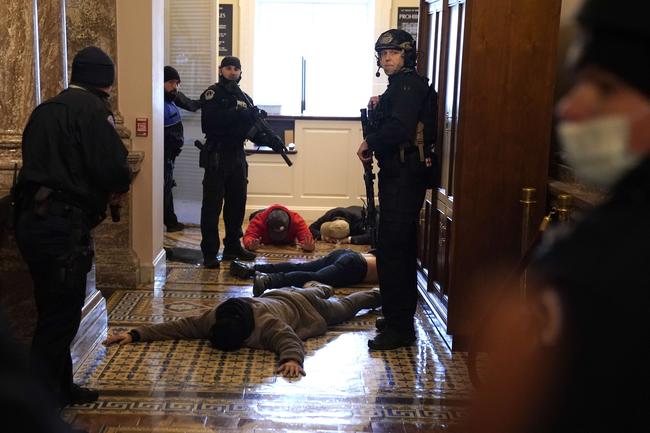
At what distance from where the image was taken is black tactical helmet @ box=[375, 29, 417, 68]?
13.5ft

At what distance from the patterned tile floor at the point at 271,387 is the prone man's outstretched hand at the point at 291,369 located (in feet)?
0.14

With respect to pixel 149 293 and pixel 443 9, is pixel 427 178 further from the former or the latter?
pixel 149 293

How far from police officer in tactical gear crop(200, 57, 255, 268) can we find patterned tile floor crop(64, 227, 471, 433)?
1.44 meters

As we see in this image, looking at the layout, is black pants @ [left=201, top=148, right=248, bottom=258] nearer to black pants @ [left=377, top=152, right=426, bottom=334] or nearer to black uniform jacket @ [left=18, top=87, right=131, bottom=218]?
black pants @ [left=377, top=152, right=426, bottom=334]

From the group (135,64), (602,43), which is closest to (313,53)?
(135,64)

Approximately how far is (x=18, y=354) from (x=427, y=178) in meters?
3.52

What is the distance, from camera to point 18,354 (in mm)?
799

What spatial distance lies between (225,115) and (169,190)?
1.74m

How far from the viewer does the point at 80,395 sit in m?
3.45

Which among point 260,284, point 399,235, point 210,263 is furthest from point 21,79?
point 210,263

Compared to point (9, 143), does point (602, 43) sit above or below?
above

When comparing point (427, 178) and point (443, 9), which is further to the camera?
point (443, 9)

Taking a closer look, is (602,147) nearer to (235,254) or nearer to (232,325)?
(232,325)

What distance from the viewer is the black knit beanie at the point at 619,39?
914 mm
